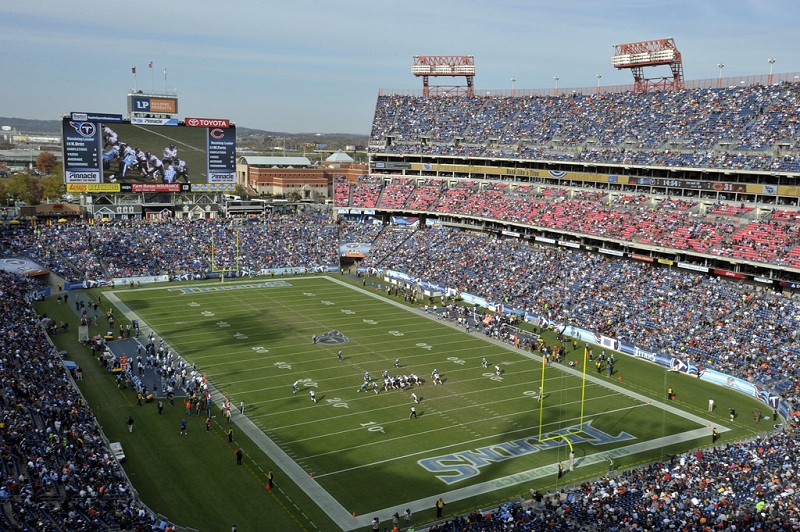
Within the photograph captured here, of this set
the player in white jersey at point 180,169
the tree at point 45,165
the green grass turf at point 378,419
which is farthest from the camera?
the tree at point 45,165

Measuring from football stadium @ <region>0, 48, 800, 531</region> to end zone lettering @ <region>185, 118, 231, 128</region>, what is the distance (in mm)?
2368

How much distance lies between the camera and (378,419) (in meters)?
28.3

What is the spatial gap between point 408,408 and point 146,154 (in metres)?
40.3

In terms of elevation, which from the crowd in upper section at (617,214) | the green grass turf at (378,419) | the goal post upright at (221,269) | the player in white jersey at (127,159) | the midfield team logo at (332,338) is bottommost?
the green grass turf at (378,419)

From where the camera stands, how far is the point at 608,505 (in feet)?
65.4

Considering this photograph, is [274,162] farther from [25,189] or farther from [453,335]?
[453,335]

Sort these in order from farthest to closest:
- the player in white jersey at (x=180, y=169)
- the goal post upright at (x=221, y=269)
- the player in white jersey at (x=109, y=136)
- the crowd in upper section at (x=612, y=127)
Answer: the player in white jersey at (x=180, y=169) → the player in white jersey at (x=109, y=136) → the goal post upright at (x=221, y=269) → the crowd in upper section at (x=612, y=127)

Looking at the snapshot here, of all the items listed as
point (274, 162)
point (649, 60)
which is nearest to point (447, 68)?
point (649, 60)

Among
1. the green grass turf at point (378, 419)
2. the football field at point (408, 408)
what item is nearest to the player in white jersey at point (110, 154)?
the football field at point (408, 408)

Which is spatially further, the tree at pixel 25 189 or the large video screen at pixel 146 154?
the tree at pixel 25 189

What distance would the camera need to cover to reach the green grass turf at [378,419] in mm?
22359

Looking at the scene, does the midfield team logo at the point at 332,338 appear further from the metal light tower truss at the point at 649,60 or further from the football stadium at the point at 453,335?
the metal light tower truss at the point at 649,60

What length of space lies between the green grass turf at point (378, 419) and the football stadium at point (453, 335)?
0.48 feet

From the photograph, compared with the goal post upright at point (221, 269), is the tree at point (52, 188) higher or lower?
higher
